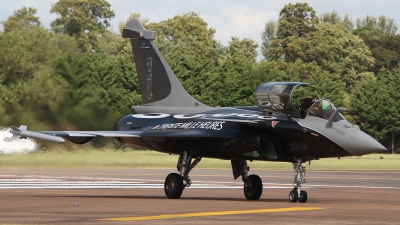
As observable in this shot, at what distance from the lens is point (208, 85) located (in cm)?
8531

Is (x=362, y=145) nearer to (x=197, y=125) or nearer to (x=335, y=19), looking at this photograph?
(x=197, y=125)

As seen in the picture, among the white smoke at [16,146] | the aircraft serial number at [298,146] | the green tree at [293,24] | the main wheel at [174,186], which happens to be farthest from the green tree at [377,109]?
the aircraft serial number at [298,146]

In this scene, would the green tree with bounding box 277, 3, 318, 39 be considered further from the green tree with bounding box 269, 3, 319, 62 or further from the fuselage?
the fuselage

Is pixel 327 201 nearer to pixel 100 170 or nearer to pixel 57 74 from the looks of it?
pixel 100 170

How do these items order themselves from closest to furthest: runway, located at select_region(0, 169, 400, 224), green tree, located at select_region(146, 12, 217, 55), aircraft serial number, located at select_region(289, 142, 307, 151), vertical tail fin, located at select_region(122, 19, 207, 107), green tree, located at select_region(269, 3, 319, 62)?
runway, located at select_region(0, 169, 400, 224), aircraft serial number, located at select_region(289, 142, 307, 151), vertical tail fin, located at select_region(122, 19, 207, 107), green tree, located at select_region(269, 3, 319, 62), green tree, located at select_region(146, 12, 217, 55)

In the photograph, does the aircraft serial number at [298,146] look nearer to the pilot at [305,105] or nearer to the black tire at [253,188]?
the pilot at [305,105]

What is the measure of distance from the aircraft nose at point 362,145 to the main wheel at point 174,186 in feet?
16.1

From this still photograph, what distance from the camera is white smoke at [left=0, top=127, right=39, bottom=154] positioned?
107 ft

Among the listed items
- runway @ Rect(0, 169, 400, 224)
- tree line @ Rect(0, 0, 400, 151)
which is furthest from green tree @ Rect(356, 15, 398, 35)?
runway @ Rect(0, 169, 400, 224)

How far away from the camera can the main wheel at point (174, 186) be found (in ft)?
74.7

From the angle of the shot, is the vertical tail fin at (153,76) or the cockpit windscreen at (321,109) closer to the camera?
the cockpit windscreen at (321,109)

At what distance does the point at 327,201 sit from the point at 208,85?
63.3 metres

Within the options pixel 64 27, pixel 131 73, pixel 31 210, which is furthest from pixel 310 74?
pixel 31 210

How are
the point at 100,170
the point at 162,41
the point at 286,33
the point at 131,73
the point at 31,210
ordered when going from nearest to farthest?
the point at 31,210
the point at 100,170
the point at 131,73
the point at 162,41
the point at 286,33
